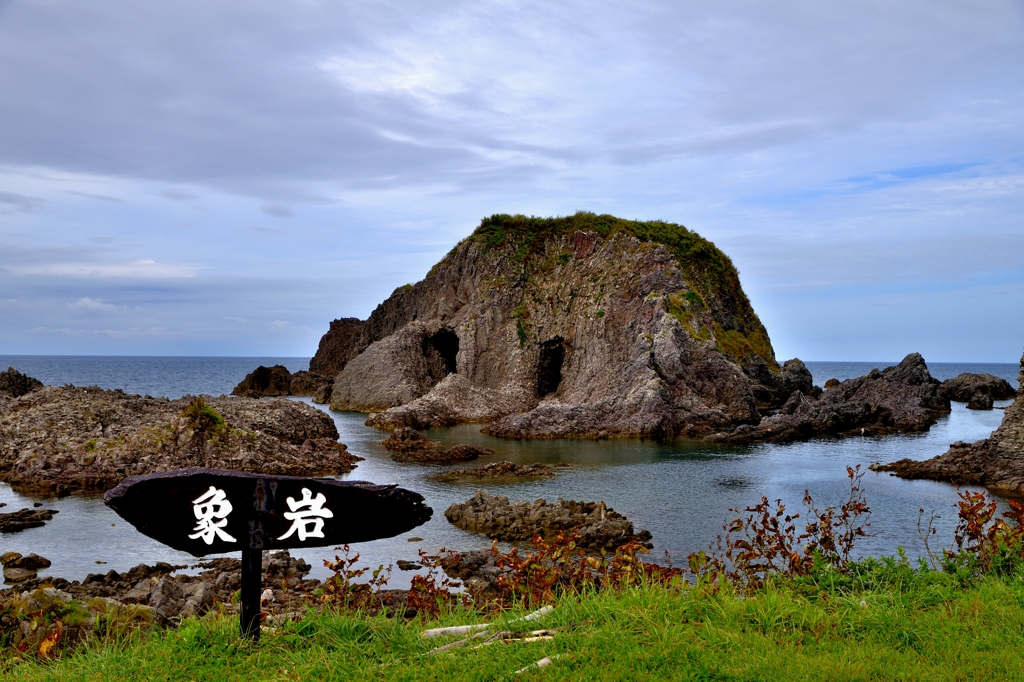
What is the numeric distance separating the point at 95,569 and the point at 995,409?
6391 centimetres

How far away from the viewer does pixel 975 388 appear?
6222cm

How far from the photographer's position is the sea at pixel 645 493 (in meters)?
15.4

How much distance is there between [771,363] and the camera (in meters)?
56.1

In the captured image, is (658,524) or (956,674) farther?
(658,524)

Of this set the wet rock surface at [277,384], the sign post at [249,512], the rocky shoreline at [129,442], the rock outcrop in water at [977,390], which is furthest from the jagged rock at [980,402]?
the sign post at [249,512]

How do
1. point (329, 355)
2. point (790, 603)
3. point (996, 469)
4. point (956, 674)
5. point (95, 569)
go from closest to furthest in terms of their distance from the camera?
point (956, 674), point (790, 603), point (95, 569), point (996, 469), point (329, 355)

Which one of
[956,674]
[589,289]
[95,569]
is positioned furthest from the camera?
[589,289]

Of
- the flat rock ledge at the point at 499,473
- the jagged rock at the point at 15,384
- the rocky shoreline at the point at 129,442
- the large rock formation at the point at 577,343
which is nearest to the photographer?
the rocky shoreline at the point at 129,442

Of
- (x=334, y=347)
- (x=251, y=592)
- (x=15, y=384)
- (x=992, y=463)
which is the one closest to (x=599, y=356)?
(x=992, y=463)

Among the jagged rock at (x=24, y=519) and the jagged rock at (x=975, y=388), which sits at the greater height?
the jagged rock at (x=975, y=388)

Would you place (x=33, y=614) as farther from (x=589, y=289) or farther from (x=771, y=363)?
(x=771, y=363)

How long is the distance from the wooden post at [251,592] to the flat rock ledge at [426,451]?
22.8 m

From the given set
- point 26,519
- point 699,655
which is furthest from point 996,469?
point 26,519

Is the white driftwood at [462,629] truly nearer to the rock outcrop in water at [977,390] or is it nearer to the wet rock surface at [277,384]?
the rock outcrop in water at [977,390]
